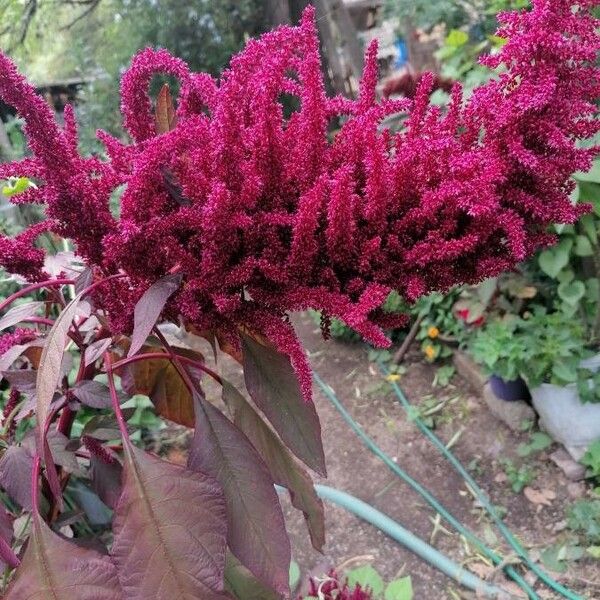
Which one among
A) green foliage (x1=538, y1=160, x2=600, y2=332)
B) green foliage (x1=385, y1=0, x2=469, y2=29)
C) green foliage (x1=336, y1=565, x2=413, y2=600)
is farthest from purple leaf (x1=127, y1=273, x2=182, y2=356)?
green foliage (x1=385, y1=0, x2=469, y2=29)

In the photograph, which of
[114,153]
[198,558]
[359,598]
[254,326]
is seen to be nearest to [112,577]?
[198,558]

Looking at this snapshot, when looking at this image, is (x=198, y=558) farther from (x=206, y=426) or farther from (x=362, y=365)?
(x=362, y=365)

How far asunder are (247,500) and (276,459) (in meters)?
0.11

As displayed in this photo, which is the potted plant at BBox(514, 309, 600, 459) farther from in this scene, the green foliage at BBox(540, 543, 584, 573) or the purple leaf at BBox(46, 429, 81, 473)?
the purple leaf at BBox(46, 429, 81, 473)

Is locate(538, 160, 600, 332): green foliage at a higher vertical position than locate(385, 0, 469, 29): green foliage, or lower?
lower

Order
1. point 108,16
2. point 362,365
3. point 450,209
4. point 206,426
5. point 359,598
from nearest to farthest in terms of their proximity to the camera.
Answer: point 450,209, point 206,426, point 359,598, point 362,365, point 108,16

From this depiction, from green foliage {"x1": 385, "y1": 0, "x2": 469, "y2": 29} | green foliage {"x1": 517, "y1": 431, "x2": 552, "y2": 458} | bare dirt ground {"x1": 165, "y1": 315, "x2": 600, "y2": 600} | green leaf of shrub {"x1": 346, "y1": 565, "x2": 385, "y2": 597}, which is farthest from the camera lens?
green foliage {"x1": 385, "y1": 0, "x2": 469, "y2": 29}

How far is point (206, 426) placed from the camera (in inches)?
21.6

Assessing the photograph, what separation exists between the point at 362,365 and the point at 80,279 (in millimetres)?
2317

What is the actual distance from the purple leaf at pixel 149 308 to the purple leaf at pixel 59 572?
0.63 feet

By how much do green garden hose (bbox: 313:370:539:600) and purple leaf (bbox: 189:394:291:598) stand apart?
4.44 feet

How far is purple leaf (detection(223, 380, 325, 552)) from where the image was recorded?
603mm

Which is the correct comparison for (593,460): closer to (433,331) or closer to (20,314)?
(433,331)

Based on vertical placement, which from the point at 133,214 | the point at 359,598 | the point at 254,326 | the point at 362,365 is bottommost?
the point at 362,365
